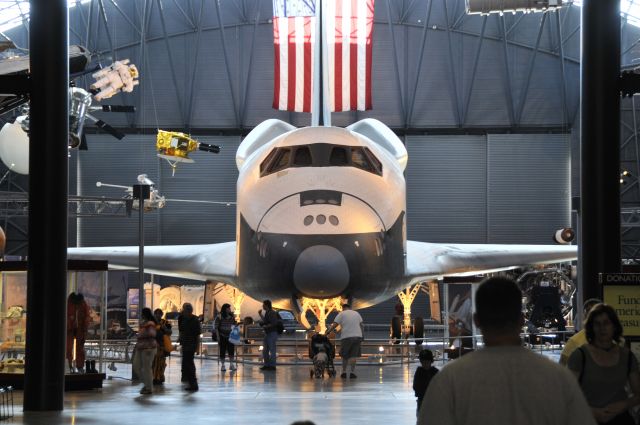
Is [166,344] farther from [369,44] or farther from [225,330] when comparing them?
[369,44]

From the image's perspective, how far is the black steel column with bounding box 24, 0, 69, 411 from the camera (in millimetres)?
8484

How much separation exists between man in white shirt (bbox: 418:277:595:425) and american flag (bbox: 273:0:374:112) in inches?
1011

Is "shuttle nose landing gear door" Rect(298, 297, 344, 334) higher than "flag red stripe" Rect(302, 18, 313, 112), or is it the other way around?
"flag red stripe" Rect(302, 18, 313, 112)

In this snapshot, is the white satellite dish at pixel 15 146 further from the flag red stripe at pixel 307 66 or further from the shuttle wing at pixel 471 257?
the shuttle wing at pixel 471 257

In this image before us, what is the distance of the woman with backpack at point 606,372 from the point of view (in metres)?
4.32

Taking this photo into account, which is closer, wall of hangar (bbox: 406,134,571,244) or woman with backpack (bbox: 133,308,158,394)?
woman with backpack (bbox: 133,308,158,394)

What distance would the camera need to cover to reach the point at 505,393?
2.63 meters

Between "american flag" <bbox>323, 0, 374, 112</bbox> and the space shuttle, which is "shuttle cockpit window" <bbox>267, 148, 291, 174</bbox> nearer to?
the space shuttle

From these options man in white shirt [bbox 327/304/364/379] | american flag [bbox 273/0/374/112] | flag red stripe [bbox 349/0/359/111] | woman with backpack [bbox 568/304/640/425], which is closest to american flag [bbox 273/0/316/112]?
american flag [bbox 273/0/374/112]

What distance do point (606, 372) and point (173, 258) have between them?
50.3 ft

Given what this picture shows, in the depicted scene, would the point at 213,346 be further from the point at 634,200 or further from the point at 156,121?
the point at 634,200

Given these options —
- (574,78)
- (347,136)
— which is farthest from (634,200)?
(347,136)

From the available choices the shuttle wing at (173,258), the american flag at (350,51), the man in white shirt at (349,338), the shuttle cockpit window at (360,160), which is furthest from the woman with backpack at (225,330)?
the american flag at (350,51)

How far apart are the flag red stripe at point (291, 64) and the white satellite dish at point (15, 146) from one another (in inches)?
320
